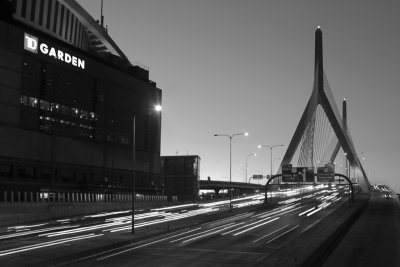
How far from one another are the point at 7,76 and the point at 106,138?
3351 centimetres

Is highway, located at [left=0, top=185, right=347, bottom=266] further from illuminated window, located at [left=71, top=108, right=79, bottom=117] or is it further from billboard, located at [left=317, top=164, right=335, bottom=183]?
illuminated window, located at [left=71, top=108, right=79, bottom=117]

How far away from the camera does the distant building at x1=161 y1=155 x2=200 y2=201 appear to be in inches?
4269

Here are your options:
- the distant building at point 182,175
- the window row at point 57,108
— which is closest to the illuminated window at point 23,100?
the window row at point 57,108

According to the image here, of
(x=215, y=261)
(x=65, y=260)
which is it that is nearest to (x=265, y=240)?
(x=215, y=261)

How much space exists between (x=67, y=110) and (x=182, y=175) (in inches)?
976

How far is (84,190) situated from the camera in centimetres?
10931

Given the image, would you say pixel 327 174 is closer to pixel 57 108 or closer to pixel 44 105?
pixel 57 108

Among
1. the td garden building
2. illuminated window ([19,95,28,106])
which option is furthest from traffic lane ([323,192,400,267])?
illuminated window ([19,95,28,106])

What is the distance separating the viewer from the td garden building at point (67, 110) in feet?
302

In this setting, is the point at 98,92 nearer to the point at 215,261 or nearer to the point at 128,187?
the point at 128,187

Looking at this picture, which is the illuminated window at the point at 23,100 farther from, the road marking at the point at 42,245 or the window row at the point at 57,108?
the road marking at the point at 42,245

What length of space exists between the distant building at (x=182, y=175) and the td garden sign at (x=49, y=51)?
24705 millimetres

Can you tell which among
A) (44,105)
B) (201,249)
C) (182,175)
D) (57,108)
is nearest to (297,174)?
(182,175)

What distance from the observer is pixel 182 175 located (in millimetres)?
111125
